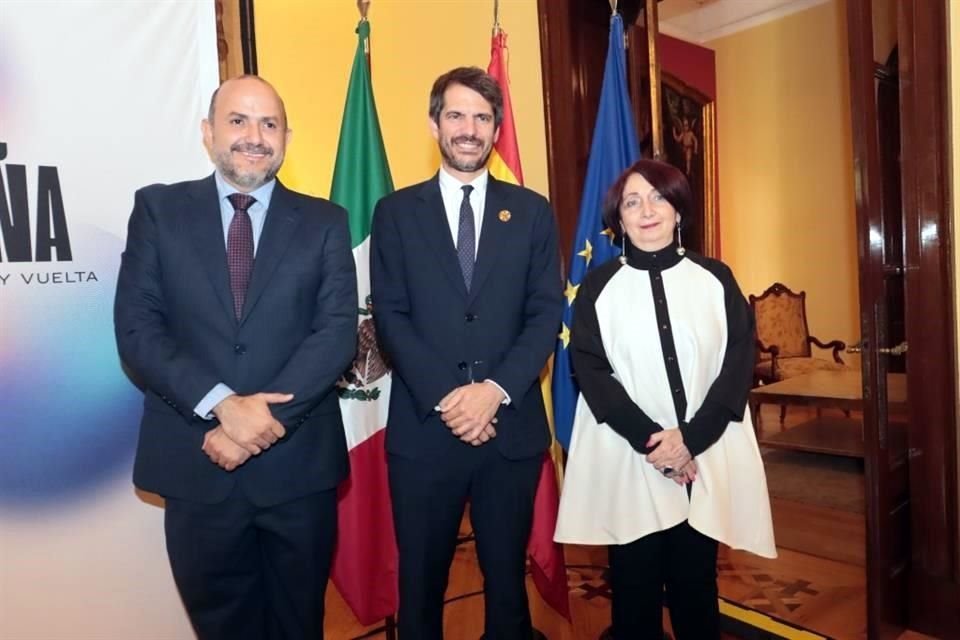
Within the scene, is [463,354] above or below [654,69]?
below

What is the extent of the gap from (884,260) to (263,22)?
2.52 m

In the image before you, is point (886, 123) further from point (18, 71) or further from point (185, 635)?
point (185, 635)

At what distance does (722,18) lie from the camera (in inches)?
231

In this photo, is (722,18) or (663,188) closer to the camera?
(663,188)

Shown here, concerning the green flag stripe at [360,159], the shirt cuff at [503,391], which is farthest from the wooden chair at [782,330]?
the shirt cuff at [503,391]

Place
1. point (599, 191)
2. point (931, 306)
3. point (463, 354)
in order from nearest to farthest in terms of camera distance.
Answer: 1. point (463, 354)
2. point (931, 306)
3. point (599, 191)

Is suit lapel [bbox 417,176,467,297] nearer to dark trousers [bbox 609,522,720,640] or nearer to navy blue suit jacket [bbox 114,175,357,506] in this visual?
navy blue suit jacket [bbox 114,175,357,506]

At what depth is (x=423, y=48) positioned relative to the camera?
3332mm

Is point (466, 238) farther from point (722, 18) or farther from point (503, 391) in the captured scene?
point (722, 18)

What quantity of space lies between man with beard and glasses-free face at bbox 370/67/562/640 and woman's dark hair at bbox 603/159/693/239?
0.23 m

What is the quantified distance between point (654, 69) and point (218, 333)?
198cm

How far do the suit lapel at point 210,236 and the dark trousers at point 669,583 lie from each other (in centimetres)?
115

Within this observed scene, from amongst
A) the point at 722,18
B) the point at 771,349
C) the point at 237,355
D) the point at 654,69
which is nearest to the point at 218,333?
the point at 237,355

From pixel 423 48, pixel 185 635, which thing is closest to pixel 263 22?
pixel 423 48
